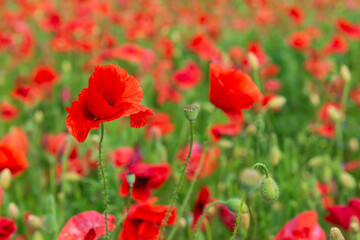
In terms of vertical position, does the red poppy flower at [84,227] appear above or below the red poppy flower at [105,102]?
below

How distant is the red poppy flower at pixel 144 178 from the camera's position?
112cm

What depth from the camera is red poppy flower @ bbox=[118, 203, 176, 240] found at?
37.7 inches

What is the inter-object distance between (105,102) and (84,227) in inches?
11.8

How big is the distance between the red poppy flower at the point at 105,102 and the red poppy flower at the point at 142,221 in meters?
0.24

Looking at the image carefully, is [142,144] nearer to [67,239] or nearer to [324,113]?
[324,113]

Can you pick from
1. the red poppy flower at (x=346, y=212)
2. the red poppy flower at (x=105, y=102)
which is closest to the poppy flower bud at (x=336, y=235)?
the red poppy flower at (x=346, y=212)

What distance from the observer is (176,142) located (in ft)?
7.41

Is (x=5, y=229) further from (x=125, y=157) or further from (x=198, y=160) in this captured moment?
(x=198, y=160)

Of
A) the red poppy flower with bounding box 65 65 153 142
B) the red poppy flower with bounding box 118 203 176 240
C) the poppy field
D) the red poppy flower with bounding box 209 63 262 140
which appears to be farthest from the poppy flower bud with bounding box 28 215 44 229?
the red poppy flower with bounding box 209 63 262 140

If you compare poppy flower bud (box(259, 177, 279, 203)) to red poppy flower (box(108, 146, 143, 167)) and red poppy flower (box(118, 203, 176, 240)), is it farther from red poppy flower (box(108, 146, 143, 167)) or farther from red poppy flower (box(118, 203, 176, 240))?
red poppy flower (box(108, 146, 143, 167))

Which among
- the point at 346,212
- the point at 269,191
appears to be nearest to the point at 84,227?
the point at 269,191

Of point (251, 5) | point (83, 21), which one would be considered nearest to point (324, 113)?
point (83, 21)

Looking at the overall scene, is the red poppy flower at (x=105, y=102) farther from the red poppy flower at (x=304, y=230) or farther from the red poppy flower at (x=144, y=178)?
the red poppy flower at (x=304, y=230)

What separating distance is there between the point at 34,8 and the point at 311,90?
8.10ft
